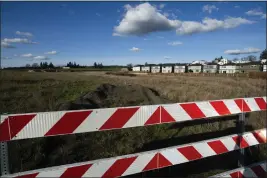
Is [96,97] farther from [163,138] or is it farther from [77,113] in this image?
[77,113]

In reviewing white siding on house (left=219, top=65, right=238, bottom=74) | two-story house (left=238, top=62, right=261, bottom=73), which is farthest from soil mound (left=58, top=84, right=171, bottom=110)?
white siding on house (left=219, top=65, right=238, bottom=74)

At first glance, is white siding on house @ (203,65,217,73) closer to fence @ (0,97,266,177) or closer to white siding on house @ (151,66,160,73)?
white siding on house @ (151,66,160,73)

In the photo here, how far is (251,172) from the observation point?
349 centimetres

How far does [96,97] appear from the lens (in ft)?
29.7

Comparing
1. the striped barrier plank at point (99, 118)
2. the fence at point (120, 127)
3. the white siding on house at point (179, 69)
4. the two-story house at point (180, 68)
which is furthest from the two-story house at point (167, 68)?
the striped barrier plank at point (99, 118)

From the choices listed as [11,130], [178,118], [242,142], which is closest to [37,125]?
[11,130]

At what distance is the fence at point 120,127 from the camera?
6.94 feet

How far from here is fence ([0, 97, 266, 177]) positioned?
2.12 m

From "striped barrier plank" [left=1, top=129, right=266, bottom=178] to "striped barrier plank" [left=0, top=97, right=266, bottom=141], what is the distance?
36 centimetres

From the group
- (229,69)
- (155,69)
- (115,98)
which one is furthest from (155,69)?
(115,98)

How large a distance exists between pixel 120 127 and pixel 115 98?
23.1ft

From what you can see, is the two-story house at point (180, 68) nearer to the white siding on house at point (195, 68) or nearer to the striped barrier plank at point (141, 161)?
the white siding on house at point (195, 68)

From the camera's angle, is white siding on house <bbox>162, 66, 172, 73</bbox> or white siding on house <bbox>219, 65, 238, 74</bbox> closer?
white siding on house <bbox>219, 65, 238, 74</bbox>

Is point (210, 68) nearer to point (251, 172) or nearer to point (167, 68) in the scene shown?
point (167, 68)
